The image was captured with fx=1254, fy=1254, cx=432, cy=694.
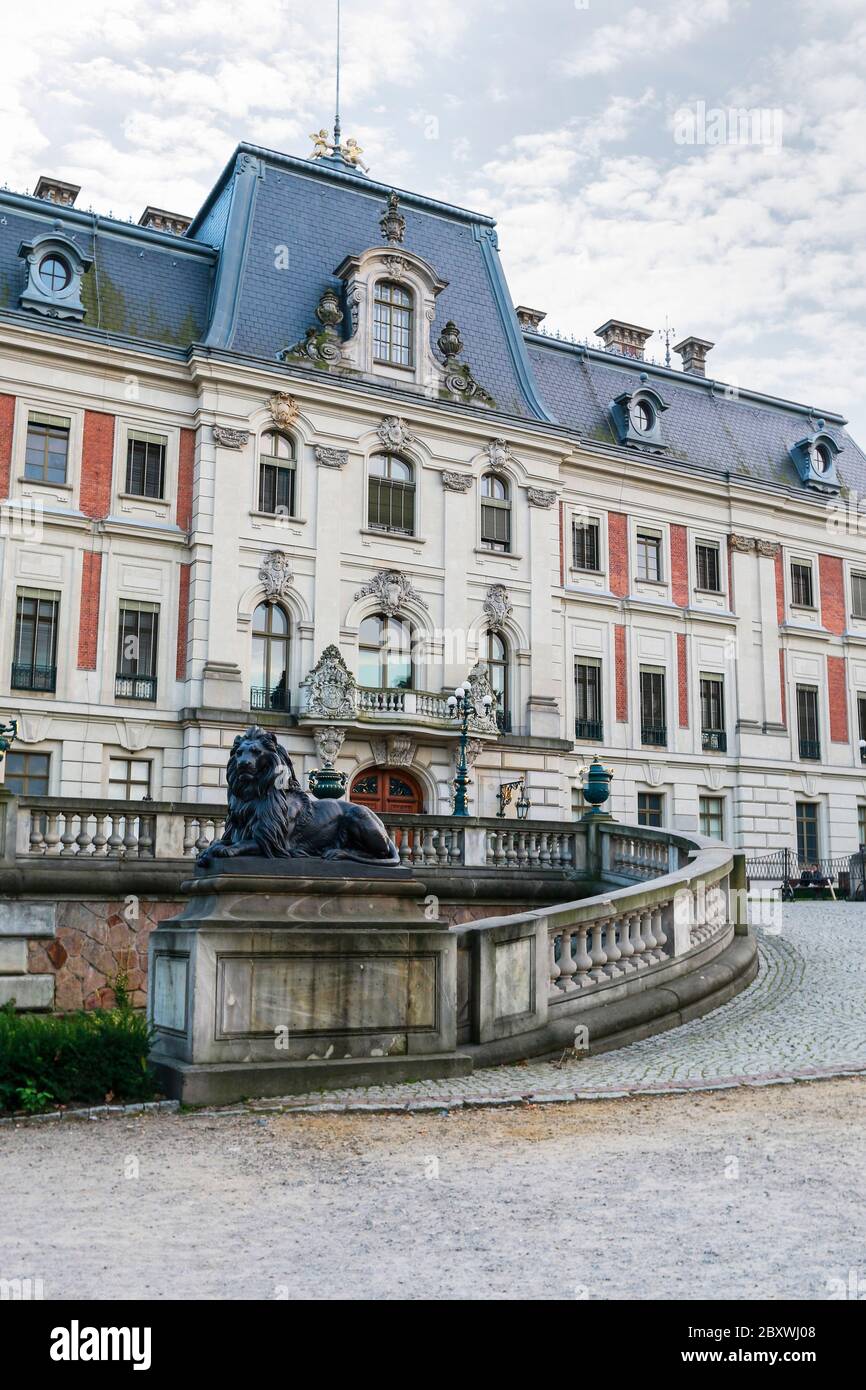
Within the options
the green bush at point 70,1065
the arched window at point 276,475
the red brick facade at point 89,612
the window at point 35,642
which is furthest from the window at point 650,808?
the green bush at point 70,1065

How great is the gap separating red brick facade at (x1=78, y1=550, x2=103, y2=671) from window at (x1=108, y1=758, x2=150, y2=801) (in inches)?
90.9

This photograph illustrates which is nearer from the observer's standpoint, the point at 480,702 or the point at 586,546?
the point at 480,702

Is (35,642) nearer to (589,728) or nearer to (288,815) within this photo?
(589,728)

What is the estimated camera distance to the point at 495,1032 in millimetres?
10656

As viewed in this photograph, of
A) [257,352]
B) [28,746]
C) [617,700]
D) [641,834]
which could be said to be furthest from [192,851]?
[617,700]

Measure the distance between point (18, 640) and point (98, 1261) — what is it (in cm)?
2468

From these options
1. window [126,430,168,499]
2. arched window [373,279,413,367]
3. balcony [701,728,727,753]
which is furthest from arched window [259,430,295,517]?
balcony [701,728,727,753]

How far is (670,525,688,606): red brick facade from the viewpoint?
37.9 meters

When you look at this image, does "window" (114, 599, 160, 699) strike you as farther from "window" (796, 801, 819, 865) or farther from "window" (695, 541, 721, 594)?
"window" (796, 801, 819, 865)

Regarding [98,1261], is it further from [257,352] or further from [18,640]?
[257,352]

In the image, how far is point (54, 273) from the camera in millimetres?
30516

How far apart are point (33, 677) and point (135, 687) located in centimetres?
231

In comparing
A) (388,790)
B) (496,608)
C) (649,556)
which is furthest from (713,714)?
(388,790)

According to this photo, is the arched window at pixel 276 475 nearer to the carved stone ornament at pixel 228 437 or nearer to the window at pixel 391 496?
the carved stone ornament at pixel 228 437
